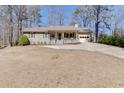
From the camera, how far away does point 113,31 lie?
48.1m

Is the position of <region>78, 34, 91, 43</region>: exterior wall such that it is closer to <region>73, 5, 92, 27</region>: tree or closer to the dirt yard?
<region>73, 5, 92, 27</region>: tree

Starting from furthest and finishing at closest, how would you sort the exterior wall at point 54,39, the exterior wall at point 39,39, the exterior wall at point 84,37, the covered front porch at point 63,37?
the exterior wall at point 84,37 → the covered front porch at point 63,37 → the exterior wall at point 54,39 → the exterior wall at point 39,39

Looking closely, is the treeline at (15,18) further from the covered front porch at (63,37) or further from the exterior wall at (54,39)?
the covered front porch at (63,37)

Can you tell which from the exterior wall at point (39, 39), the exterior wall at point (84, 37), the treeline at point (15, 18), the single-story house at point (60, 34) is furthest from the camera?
the treeline at point (15, 18)

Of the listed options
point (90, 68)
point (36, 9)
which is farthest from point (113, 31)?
point (90, 68)

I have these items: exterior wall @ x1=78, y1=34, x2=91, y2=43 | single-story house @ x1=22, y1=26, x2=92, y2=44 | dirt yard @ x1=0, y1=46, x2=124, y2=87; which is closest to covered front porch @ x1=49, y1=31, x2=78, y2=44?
single-story house @ x1=22, y1=26, x2=92, y2=44

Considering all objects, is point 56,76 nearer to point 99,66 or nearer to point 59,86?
point 59,86

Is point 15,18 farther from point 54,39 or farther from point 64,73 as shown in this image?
point 64,73

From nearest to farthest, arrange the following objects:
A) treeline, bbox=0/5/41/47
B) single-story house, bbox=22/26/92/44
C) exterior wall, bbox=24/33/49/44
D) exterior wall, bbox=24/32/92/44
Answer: exterior wall, bbox=24/33/49/44 < exterior wall, bbox=24/32/92/44 < single-story house, bbox=22/26/92/44 < treeline, bbox=0/5/41/47

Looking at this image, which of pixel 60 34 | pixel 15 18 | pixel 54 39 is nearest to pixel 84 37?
pixel 60 34

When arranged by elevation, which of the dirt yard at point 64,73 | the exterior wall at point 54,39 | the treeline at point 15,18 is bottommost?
the dirt yard at point 64,73

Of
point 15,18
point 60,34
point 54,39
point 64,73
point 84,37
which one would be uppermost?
Result: point 15,18

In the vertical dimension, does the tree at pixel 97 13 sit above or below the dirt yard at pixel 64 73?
above

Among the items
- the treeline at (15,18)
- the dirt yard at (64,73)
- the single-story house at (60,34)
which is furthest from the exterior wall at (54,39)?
the dirt yard at (64,73)
